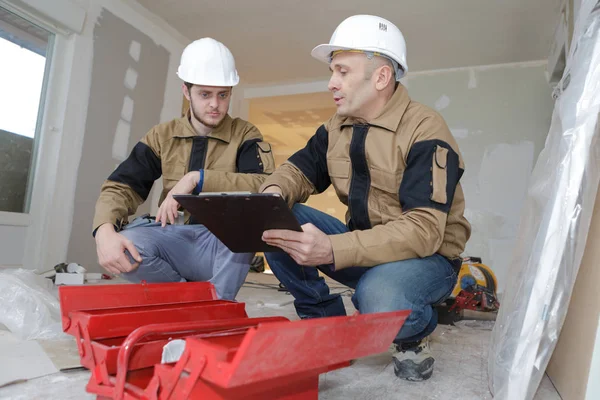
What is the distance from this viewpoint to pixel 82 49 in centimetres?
358

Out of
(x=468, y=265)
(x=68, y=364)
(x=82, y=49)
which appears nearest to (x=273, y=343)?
(x=68, y=364)

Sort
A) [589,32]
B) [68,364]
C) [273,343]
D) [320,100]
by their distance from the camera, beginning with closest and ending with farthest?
[273,343]
[589,32]
[68,364]
[320,100]

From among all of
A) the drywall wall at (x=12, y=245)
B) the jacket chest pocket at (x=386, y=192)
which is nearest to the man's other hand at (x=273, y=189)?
the jacket chest pocket at (x=386, y=192)

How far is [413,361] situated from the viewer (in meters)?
1.31

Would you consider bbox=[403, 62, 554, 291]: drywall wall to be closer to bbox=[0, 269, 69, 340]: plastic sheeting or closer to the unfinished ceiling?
the unfinished ceiling

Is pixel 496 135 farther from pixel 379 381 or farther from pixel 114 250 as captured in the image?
pixel 114 250

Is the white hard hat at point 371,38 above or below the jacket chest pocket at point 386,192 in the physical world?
above

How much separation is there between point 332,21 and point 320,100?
1839 mm

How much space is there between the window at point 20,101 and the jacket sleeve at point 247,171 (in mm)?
2118

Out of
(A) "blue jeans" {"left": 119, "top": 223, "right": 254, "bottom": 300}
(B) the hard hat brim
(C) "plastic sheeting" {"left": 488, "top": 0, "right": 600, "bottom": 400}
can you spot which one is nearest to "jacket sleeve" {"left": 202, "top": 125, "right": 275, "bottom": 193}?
(A) "blue jeans" {"left": 119, "top": 223, "right": 254, "bottom": 300}

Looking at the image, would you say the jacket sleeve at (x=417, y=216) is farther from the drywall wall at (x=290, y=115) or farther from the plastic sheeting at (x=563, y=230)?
the drywall wall at (x=290, y=115)

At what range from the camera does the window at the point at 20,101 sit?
317 cm

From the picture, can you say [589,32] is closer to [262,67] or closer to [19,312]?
[19,312]

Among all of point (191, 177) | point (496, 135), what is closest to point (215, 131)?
point (191, 177)
